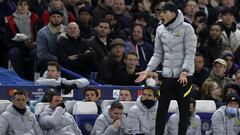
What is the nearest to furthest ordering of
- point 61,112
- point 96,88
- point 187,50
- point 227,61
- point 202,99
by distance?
point 187,50, point 61,112, point 96,88, point 202,99, point 227,61

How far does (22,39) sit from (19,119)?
3.45 metres

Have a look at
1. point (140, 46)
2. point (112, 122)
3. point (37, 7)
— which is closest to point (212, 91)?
point (140, 46)

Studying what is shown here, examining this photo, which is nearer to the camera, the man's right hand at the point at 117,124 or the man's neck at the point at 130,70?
the man's right hand at the point at 117,124

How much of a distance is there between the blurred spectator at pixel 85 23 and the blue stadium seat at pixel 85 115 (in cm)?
324

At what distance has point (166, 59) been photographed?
13961 millimetres

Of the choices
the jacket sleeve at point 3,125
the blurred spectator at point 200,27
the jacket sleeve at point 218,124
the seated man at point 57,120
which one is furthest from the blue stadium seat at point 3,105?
the blurred spectator at point 200,27

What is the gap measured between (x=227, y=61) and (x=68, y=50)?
3322mm

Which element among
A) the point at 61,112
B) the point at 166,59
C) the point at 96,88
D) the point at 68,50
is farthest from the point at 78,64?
the point at 166,59

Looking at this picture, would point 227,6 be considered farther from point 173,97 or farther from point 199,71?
point 173,97

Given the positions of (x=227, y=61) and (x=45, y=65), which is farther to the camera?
(x=227, y=61)

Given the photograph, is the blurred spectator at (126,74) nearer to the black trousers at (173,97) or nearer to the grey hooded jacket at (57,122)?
the grey hooded jacket at (57,122)

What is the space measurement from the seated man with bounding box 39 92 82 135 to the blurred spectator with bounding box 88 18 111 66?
3.03 m

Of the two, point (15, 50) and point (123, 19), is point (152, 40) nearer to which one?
point (123, 19)

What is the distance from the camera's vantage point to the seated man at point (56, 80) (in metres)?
17.2
